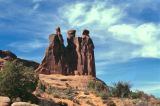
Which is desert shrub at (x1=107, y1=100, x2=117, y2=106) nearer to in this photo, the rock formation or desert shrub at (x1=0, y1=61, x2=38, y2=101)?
desert shrub at (x1=0, y1=61, x2=38, y2=101)

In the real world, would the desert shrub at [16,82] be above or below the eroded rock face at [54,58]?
below

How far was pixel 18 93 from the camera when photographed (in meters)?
51.2

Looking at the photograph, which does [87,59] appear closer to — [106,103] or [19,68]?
[106,103]

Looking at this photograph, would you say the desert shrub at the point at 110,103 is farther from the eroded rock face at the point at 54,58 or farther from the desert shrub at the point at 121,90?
the eroded rock face at the point at 54,58

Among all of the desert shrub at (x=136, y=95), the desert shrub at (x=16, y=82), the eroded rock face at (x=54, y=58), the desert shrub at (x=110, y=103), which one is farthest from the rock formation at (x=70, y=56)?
the desert shrub at (x=16, y=82)

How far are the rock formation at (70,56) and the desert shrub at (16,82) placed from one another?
7144cm

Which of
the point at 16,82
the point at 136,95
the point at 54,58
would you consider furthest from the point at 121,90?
the point at 54,58

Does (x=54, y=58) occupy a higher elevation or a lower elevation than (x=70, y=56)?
lower

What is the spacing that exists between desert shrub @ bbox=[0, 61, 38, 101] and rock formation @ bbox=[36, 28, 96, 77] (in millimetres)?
71443

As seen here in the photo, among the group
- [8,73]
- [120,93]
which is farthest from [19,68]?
[120,93]

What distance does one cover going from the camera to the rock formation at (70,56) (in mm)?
128500

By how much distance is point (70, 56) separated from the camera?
13462 cm

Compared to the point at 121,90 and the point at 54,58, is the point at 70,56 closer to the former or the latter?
the point at 54,58

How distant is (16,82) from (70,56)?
83.3 metres
